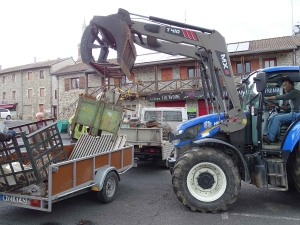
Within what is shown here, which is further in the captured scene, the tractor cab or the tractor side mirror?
the tractor cab

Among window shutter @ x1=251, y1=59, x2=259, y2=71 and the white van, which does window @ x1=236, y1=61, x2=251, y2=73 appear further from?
the white van

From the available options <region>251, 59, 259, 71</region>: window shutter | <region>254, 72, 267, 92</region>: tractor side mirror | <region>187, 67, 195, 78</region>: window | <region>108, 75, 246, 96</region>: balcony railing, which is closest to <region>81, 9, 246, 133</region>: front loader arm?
<region>254, 72, 267, 92</region>: tractor side mirror

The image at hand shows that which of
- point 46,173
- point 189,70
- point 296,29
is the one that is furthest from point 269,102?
point 296,29

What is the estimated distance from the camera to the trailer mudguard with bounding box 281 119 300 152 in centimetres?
462

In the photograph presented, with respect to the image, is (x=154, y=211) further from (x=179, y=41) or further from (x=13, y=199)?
(x=179, y=41)

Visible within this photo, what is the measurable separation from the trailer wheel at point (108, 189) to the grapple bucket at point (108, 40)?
203cm

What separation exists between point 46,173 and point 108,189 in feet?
4.40

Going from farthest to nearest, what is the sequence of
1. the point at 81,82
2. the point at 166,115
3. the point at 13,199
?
the point at 81,82 → the point at 166,115 → the point at 13,199

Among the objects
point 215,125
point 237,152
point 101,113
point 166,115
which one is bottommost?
point 237,152

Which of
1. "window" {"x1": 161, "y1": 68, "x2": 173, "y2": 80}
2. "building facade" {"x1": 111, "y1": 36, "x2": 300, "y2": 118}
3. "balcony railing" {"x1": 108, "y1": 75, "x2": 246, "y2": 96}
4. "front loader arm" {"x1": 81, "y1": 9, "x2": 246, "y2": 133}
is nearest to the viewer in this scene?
"front loader arm" {"x1": 81, "y1": 9, "x2": 246, "y2": 133}

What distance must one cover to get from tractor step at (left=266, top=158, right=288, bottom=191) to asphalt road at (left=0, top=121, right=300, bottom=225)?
1.59 ft

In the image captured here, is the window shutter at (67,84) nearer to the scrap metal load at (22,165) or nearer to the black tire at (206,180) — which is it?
the scrap metal load at (22,165)

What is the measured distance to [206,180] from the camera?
15.8ft

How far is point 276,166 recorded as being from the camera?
4730mm
